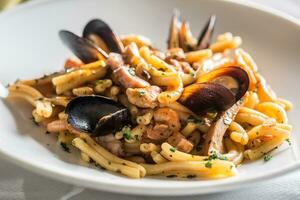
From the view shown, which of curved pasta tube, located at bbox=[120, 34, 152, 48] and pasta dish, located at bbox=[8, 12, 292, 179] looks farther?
curved pasta tube, located at bbox=[120, 34, 152, 48]

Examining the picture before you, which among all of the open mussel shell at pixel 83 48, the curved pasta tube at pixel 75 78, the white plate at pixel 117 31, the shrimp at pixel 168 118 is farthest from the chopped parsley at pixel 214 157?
the open mussel shell at pixel 83 48

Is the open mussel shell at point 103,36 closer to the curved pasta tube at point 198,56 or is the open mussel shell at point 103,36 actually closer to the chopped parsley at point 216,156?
the curved pasta tube at point 198,56

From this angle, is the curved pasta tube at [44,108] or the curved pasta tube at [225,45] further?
the curved pasta tube at [225,45]

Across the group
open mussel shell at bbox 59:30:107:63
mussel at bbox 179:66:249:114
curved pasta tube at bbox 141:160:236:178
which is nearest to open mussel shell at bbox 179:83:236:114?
mussel at bbox 179:66:249:114

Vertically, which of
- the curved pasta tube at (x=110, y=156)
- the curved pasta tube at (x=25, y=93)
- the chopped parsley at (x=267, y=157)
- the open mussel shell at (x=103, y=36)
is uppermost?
the open mussel shell at (x=103, y=36)

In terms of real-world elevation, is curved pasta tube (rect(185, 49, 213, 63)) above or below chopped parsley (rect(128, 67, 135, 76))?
below

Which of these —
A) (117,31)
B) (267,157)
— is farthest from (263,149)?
(117,31)

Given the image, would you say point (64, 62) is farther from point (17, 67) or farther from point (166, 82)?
point (166, 82)

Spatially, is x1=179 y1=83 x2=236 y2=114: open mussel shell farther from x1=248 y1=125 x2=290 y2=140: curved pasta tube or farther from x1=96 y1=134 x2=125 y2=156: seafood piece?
x1=96 y1=134 x2=125 y2=156: seafood piece
